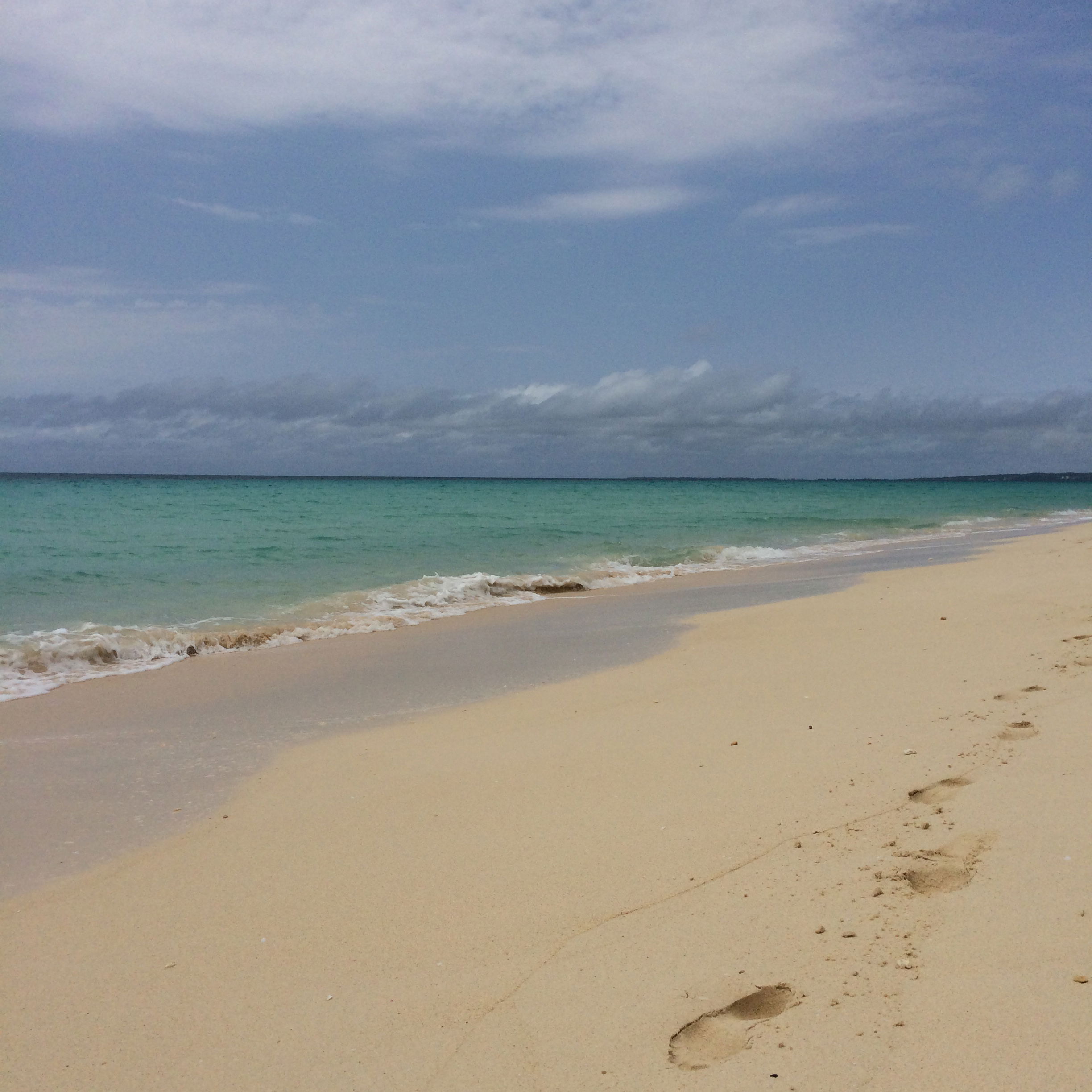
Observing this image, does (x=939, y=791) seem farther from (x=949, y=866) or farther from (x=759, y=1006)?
(x=759, y=1006)

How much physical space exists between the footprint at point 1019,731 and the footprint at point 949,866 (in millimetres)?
1529

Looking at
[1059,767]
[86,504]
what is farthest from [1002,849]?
[86,504]

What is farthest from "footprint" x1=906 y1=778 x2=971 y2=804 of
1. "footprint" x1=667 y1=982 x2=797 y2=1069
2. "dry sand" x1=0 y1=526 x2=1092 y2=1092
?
"footprint" x1=667 y1=982 x2=797 y2=1069

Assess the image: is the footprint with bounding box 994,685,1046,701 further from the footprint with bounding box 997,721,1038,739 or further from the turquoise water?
the turquoise water

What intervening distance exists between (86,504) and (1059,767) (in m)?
45.8

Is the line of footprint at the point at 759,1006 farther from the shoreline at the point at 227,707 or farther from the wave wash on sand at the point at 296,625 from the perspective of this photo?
the wave wash on sand at the point at 296,625

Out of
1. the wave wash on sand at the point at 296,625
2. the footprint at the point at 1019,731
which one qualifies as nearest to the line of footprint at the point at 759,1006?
the footprint at the point at 1019,731

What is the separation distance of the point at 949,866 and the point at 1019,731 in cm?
197

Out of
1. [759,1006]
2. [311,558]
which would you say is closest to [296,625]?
[311,558]

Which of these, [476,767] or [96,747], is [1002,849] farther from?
[96,747]

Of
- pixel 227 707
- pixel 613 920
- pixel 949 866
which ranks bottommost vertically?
pixel 227 707

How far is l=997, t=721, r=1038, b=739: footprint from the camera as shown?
192 inches

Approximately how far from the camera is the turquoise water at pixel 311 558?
10914mm

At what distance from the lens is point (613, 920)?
3402mm
